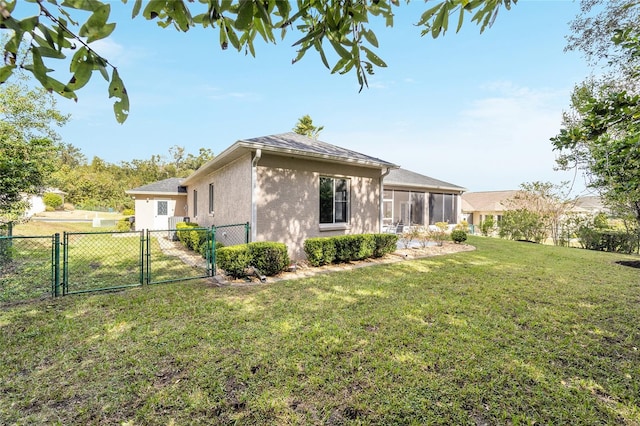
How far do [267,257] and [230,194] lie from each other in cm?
335

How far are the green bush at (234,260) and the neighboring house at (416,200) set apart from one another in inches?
463

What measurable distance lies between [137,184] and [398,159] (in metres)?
36.6

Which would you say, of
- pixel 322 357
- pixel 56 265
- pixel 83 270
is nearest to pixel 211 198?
pixel 83 270

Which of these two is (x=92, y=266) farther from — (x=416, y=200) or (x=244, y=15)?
(x=416, y=200)

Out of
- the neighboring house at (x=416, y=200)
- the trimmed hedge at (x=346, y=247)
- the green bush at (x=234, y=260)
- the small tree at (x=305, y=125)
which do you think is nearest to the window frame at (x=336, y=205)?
the trimmed hedge at (x=346, y=247)

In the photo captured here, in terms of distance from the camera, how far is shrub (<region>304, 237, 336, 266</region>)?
7906 millimetres

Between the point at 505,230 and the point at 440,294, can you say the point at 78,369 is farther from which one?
the point at 505,230

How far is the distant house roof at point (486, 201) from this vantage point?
3136 cm

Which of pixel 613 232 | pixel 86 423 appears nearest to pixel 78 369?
pixel 86 423

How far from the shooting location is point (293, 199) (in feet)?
27.4

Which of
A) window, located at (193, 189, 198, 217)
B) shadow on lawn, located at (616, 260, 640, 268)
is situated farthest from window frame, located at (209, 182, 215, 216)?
shadow on lawn, located at (616, 260, 640, 268)

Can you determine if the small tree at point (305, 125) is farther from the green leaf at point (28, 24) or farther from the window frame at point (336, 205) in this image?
the green leaf at point (28, 24)

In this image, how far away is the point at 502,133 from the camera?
11086 mm

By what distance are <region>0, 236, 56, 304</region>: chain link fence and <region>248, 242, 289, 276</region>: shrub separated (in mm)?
3754
